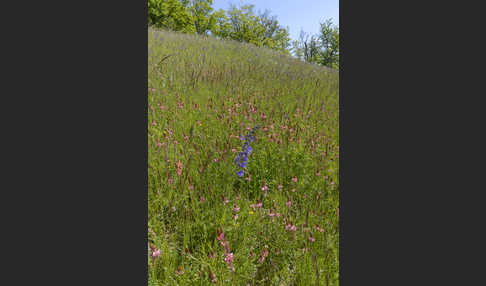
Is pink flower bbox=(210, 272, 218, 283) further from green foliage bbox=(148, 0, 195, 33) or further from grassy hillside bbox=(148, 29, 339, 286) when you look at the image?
green foliage bbox=(148, 0, 195, 33)

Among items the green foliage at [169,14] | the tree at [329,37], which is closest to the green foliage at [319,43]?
the tree at [329,37]

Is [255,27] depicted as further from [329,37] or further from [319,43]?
[319,43]

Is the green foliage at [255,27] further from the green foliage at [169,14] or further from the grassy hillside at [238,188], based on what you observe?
the green foliage at [169,14]

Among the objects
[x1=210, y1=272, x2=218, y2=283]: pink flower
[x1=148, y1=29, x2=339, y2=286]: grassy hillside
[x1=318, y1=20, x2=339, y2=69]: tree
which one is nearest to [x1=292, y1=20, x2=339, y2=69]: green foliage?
[x1=318, y1=20, x2=339, y2=69]: tree

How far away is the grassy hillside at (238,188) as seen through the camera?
133 centimetres

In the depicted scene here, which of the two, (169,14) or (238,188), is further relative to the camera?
(169,14)

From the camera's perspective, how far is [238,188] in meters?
2.01

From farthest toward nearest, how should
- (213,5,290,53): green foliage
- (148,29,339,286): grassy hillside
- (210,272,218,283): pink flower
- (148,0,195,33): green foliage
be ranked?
(148,0,195,33): green foliage
(213,5,290,53): green foliage
(148,29,339,286): grassy hillside
(210,272,218,283): pink flower

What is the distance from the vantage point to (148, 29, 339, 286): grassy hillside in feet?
4.38

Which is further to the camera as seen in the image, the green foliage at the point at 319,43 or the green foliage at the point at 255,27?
the green foliage at the point at 255,27

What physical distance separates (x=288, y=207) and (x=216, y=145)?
903 millimetres

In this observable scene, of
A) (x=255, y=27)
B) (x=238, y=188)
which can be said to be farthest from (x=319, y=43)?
(x=255, y=27)

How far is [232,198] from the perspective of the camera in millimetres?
1807
